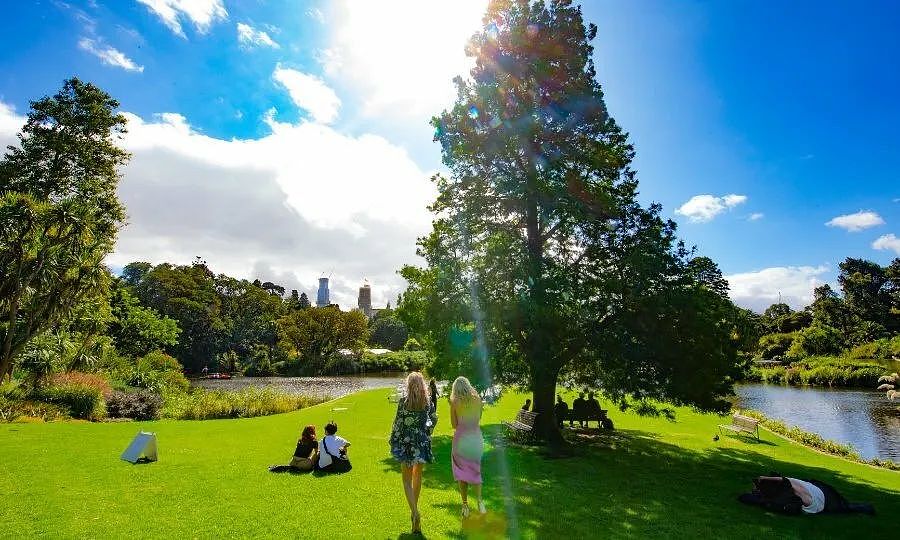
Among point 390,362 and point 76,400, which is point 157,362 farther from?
point 390,362

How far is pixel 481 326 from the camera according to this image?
567 inches

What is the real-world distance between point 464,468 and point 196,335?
74.7 m

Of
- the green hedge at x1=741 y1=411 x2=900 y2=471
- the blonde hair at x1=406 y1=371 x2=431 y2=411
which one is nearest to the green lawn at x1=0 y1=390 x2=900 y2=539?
the blonde hair at x1=406 y1=371 x2=431 y2=411

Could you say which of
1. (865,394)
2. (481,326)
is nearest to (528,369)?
(481,326)

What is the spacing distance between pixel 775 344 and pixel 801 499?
91.8 metres

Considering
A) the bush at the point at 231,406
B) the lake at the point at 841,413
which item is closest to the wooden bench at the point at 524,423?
the bush at the point at 231,406

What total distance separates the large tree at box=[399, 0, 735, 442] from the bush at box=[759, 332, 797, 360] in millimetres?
84350

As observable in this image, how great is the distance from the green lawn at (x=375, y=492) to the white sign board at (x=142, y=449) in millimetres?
219

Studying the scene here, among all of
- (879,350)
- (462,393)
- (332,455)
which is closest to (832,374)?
(879,350)

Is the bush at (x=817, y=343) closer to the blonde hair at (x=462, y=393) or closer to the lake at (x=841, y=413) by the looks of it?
the lake at (x=841, y=413)

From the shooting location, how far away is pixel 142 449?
1079 centimetres

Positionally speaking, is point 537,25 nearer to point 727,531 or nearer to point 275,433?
point 727,531

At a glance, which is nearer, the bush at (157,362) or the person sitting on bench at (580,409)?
the person sitting on bench at (580,409)

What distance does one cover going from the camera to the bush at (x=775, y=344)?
83062mm
